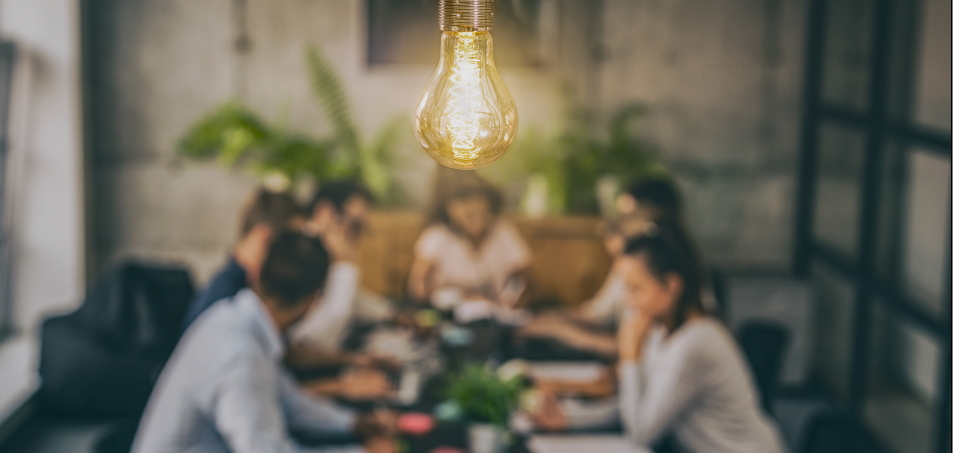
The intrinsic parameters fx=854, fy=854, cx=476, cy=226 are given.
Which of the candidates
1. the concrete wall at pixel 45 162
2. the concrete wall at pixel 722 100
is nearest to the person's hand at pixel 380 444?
the concrete wall at pixel 45 162

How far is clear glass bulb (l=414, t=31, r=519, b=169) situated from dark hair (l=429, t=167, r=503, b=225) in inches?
111

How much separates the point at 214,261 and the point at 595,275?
2.49 metres

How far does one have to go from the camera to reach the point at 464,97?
1.52 metres

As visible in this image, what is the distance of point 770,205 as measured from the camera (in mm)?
5793

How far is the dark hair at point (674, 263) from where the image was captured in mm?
2893

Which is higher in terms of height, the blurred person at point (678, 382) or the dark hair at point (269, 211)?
the dark hair at point (269, 211)

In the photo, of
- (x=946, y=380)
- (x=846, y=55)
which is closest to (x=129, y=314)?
(x=946, y=380)

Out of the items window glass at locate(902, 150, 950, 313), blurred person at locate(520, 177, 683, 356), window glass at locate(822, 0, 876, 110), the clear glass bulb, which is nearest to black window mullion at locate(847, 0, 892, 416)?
window glass at locate(902, 150, 950, 313)

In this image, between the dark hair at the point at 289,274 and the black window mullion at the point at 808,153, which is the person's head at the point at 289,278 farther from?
the black window mullion at the point at 808,153

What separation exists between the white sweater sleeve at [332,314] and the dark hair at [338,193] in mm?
296

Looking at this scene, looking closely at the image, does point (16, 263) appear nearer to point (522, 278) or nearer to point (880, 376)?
point (522, 278)

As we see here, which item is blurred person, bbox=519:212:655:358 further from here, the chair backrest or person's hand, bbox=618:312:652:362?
the chair backrest

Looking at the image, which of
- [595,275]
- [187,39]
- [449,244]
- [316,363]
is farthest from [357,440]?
[187,39]

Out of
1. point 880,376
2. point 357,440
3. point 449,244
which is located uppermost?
point 449,244
